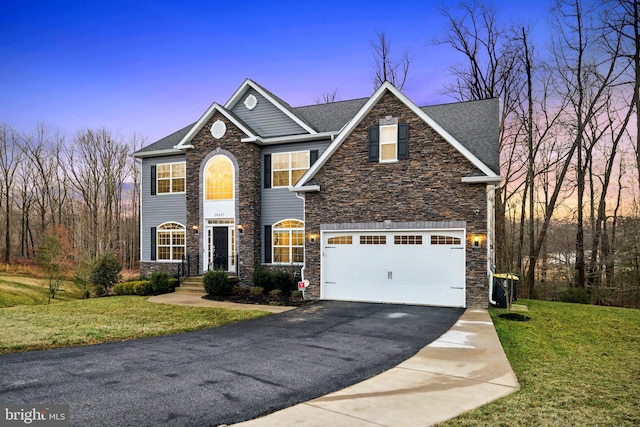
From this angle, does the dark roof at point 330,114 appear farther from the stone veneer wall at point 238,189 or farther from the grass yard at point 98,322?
the grass yard at point 98,322

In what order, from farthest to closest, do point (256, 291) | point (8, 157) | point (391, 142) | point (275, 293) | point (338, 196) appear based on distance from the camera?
1. point (8, 157)
2. point (256, 291)
3. point (275, 293)
4. point (338, 196)
5. point (391, 142)

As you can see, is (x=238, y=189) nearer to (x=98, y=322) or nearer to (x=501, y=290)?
(x=98, y=322)

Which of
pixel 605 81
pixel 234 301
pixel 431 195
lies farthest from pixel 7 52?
pixel 605 81

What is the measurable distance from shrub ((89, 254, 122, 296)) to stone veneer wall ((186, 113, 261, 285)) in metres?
3.62

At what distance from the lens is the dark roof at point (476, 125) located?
563 inches

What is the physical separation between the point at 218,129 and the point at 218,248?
543cm

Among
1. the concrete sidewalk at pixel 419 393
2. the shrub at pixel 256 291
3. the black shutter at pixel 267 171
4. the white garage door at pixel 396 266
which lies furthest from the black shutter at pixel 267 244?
the concrete sidewalk at pixel 419 393

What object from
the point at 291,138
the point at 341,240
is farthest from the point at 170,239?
the point at 341,240

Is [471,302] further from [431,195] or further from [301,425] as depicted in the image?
[301,425]

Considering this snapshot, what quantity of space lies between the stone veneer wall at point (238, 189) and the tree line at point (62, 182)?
18.1 m

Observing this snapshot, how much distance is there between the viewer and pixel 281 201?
714 inches

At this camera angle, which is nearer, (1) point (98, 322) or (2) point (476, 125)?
(1) point (98, 322)

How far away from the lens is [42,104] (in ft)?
109

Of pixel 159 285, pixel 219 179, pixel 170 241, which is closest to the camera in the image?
pixel 159 285
